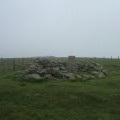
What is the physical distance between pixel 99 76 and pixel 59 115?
14.0 m

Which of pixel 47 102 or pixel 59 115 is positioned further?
pixel 47 102

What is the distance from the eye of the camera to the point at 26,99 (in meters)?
20.8

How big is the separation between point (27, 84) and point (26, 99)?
5260 millimetres

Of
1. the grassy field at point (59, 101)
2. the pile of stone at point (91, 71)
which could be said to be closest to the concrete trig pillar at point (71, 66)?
the pile of stone at point (91, 71)

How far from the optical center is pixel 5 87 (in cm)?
2433

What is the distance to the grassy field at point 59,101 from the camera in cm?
1759

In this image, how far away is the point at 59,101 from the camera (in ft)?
66.4

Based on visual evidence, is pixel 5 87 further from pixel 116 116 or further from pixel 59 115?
pixel 116 116

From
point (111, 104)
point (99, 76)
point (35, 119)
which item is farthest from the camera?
point (99, 76)

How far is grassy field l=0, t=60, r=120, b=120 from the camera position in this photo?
17.6 m

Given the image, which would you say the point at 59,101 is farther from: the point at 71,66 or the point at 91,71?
the point at 91,71

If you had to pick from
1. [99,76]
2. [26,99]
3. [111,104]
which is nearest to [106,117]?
[111,104]

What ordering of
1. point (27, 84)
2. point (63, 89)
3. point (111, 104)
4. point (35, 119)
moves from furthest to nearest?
point (27, 84) → point (63, 89) → point (111, 104) → point (35, 119)

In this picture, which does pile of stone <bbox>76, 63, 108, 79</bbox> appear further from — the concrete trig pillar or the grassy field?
the grassy field
